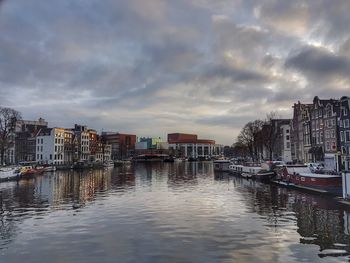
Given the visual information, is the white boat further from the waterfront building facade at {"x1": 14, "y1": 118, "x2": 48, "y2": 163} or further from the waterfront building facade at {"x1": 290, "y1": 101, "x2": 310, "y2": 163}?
the waterfront building facade at {"x1": 14, "y1": 118, "x2": 48, "y2": 163}

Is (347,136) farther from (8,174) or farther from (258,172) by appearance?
(8,174)

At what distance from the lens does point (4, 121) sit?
110 metres

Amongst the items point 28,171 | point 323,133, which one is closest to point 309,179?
point 323,133

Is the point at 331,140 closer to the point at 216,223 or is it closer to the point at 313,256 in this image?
the point at 216,223

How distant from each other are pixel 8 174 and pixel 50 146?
255 ft

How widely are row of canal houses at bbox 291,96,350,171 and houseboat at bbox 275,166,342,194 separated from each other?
1272 cm

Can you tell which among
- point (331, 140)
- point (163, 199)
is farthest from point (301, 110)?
point (163, 199)

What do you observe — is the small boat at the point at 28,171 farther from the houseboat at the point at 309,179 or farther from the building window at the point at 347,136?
the building window at the point at 347,136

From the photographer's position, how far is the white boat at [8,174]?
90.8 meters

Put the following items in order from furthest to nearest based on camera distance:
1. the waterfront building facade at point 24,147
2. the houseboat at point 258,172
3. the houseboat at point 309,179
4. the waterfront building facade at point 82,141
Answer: the waterfront building facade at point 82,141
the waterfront building facade at point 24,147
the houseboat at point 258,172
the houseboat at point 309,179

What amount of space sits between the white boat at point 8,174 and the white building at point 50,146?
229 feet

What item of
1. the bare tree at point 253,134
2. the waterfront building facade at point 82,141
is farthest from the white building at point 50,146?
the bare tree at point 253,134

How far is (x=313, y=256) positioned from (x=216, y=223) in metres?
11.2

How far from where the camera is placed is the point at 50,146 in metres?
170
